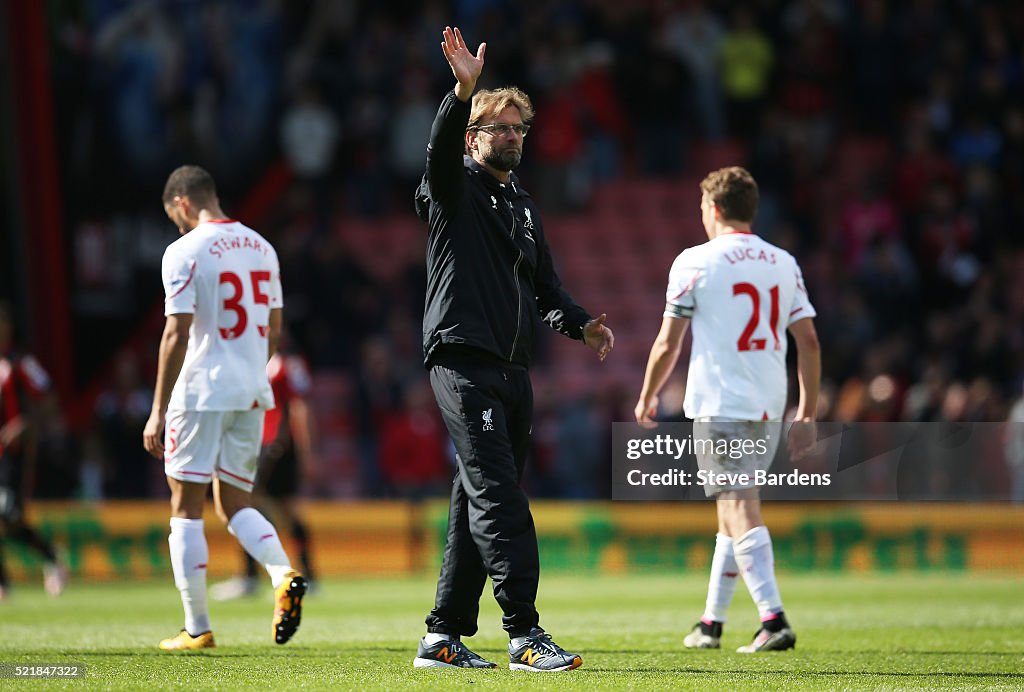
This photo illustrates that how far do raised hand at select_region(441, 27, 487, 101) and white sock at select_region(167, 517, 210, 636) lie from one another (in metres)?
2.92

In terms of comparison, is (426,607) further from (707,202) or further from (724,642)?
(707,202)

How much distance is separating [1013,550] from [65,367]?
37.7ft

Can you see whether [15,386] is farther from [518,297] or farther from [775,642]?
[775,642]

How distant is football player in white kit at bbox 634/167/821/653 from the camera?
27.3 feet

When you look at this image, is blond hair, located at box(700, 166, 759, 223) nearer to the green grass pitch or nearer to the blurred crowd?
the green grass pitch

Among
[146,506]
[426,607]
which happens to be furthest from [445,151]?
[146,506]


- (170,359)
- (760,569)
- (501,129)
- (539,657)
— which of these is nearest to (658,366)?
(760,569)

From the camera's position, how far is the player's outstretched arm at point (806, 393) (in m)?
8.44

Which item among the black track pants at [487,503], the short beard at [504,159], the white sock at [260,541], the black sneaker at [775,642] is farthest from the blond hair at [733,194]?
the white sock at [260,541]

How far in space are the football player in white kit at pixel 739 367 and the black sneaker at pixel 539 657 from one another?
1577 mm

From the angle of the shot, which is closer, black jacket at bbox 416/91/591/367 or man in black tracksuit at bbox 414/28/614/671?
man in black tracksuit at bbox 414/28/614/671

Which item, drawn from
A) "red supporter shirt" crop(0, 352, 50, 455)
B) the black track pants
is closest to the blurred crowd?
"red supporter shirt" crop(0, 352, 50, 455)

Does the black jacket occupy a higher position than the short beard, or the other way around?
the short beard

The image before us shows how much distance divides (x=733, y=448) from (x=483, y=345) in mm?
1815
